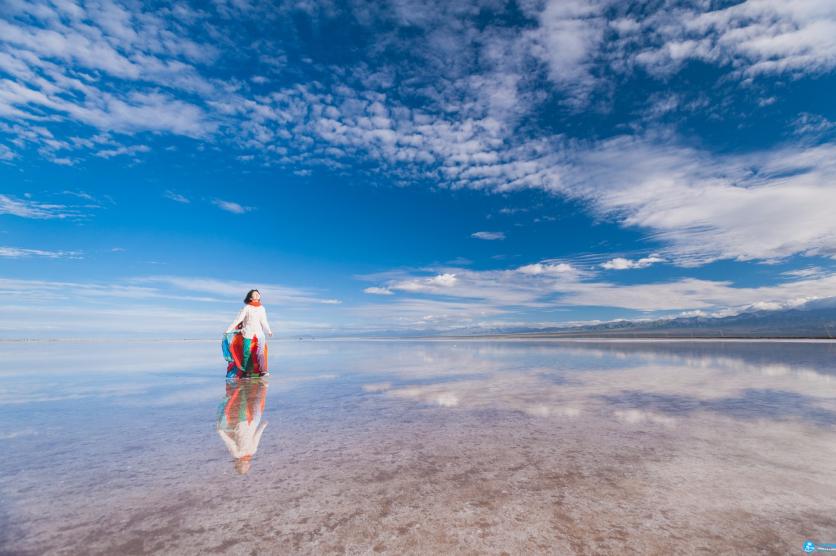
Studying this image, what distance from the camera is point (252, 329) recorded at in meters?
10.4

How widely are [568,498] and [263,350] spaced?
377 inches

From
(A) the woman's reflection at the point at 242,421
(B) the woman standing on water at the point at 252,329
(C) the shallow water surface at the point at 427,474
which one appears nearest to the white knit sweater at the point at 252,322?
(B) the woman standing on water at the point at 252,329

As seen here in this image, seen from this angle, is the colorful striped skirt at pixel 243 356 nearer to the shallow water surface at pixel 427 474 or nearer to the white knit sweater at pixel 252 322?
the white knit sweater at pixel 252 322

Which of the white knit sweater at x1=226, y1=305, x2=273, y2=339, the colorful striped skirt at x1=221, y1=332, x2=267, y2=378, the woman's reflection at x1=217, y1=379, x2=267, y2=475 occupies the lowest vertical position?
the woman's reflection at x1=217, y1=379, x2=267, y2=475

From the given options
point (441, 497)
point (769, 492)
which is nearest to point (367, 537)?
point (441, 497)

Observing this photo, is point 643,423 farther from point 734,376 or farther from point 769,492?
point 734,376

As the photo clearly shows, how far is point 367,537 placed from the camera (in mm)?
2219

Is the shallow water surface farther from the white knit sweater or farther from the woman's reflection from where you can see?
the white knit sweater

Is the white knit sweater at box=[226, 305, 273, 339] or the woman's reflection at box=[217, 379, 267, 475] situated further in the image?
the white knit sweater at box=[226, 305, 273, 339]

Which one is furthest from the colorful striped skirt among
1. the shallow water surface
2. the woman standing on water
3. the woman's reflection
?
the shallow water surface

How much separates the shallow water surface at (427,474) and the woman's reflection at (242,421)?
43 mm

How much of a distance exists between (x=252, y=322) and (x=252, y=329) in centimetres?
20

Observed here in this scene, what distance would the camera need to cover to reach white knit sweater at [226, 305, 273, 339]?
10.4 meters

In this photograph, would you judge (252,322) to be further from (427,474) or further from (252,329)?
(427,474)
